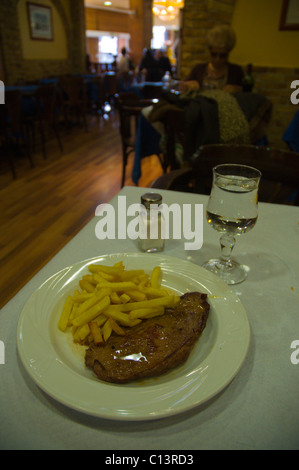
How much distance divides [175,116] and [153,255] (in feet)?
5.29

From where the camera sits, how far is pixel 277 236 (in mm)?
900

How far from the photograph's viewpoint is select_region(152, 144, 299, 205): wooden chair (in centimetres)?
138

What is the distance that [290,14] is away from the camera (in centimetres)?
323

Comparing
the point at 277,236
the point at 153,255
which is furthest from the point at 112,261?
the point at 277,236

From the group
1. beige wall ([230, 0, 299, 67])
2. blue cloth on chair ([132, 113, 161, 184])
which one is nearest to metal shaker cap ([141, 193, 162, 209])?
blue cloth on chair ([132, 113, 161, 184])

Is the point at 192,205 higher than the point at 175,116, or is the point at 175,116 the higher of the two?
the point at 175,116

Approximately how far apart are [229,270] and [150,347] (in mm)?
321

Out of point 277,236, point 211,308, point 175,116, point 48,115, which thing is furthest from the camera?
point 48,115

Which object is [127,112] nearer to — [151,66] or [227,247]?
[227,247]

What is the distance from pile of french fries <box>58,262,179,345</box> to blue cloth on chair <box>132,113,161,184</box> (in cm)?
225

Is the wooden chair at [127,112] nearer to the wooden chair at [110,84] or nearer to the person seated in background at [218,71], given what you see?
the person seated in background at [218,71]

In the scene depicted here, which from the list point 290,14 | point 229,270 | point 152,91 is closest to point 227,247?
point 229,270

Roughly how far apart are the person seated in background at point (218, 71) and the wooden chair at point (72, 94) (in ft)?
9.53
